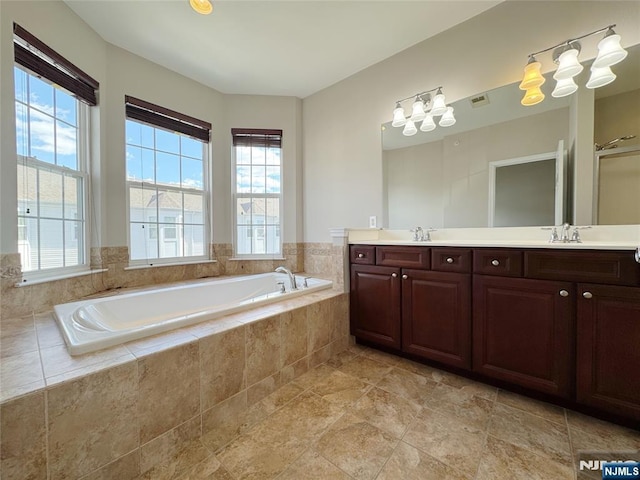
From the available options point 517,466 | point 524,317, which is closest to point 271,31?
point 524,317

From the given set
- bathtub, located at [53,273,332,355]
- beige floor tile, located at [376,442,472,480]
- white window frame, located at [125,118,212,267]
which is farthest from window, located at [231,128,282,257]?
beige floor tile, located at [376,442,472,480]

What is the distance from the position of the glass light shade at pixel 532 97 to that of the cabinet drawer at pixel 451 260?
116 centimetres

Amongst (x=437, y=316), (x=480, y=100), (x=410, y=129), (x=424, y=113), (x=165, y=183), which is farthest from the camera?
(x=165, y=183)

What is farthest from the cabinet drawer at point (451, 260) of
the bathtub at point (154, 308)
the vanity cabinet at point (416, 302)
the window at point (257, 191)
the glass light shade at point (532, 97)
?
the window at point (257, 191)

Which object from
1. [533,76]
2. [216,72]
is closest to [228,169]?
[216,72]

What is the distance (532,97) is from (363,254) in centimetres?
160

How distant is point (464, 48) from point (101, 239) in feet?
11.1

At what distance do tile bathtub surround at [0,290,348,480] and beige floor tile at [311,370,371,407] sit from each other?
131 mm

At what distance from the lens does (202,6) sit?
5.91ft

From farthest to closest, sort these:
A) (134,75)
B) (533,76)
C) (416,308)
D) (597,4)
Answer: (134,75) → (416,308) → (533,76) → (597,4)

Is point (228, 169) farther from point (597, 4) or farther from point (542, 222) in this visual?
point (597, 4)

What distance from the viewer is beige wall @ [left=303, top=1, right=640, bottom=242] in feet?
5.26

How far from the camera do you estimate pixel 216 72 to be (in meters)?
2.61

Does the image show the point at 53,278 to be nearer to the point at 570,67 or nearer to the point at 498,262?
the point at 498,262
